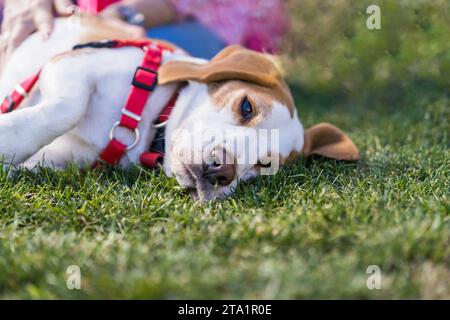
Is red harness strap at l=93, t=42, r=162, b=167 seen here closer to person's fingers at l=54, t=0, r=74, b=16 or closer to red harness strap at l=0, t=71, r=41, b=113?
red harness strap at l=0, t=71, r=41, b=113

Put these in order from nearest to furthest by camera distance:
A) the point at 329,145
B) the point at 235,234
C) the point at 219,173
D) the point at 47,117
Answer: the point at 235,234, the point at 219,173, the point at 47,117, the point at 329,145

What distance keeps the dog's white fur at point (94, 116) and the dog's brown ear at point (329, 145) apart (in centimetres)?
18

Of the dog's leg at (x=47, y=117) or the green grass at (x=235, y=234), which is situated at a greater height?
the dog's leg at (x=47, y=117)

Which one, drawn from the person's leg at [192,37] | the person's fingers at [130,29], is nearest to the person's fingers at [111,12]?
the person's fingers at [130,29]

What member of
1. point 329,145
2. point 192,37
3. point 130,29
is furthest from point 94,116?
point 192,37

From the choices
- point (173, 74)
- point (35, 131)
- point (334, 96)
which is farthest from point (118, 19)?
point (334, 96)

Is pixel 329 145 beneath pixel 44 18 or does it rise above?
beneath

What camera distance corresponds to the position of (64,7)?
435 centimetres

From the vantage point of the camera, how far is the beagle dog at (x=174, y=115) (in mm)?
3010

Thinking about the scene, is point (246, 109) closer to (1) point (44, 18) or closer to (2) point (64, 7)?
(1) point (44, 18)

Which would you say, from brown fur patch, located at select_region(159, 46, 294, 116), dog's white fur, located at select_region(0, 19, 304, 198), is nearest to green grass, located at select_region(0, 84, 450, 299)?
dog's white fur, located at select_region(0, 19, 304, 198)

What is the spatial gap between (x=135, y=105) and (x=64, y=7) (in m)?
1.48

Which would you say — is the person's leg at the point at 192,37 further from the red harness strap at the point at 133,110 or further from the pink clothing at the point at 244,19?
the red harness strap at the point at 133,110

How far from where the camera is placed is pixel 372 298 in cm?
193
